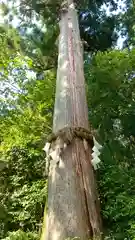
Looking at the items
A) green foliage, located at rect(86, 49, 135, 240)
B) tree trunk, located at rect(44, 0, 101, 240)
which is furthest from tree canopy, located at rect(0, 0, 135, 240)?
tree trunk, located at rect(44, 0, 101, 240)

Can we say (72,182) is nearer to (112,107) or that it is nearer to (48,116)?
(112,107)

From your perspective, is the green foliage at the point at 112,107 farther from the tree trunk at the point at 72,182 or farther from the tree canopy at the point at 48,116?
the tree trunk at the point at 72,182

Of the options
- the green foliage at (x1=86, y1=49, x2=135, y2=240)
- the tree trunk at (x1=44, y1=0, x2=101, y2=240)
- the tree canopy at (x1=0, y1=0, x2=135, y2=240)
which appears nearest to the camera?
the tree trunk at (x1=44, y1=0, x2=101, y2=240)

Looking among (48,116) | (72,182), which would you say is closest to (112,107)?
(48,116)

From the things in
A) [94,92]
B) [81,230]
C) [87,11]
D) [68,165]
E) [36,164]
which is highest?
[87,11]

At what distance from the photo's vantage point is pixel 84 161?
15.1 ft

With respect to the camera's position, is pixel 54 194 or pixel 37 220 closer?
pixel 54 194

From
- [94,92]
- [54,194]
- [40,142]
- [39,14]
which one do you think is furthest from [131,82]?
[39,14]

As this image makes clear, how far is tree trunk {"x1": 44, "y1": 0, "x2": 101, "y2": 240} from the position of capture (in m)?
3.83

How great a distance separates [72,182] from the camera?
4.23m

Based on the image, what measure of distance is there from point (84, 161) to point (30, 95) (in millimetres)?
3551

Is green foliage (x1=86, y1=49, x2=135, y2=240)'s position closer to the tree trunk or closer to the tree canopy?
the tree canopy

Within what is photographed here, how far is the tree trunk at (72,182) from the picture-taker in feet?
12.6

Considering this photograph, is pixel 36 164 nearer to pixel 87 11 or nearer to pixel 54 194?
pixel 54 194
